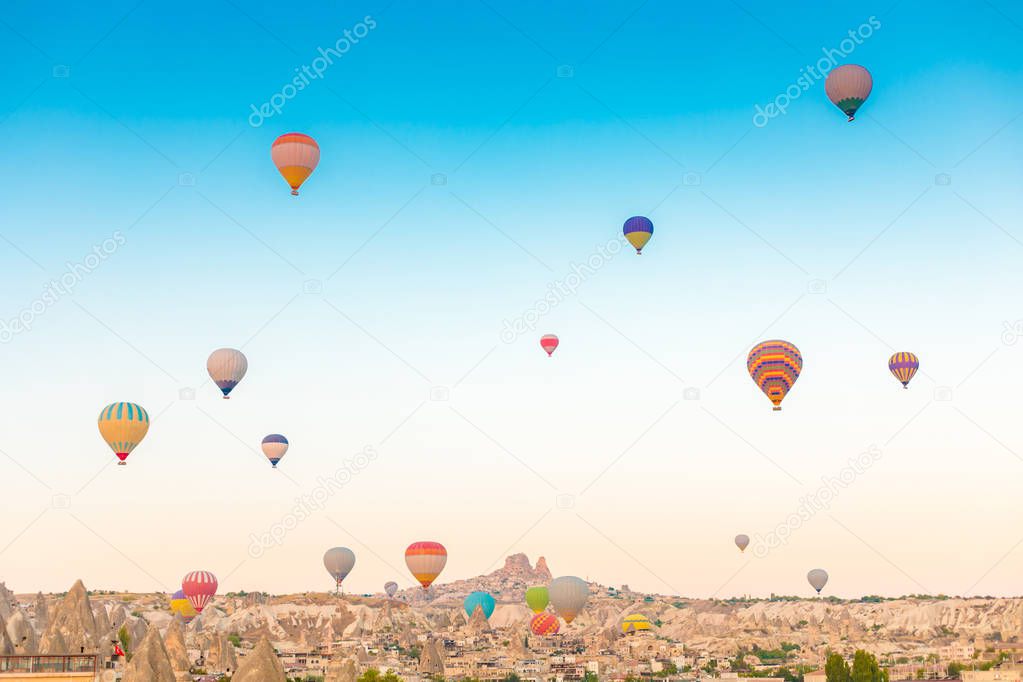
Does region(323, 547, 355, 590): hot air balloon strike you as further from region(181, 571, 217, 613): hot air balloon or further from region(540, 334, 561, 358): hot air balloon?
region(540, 334, 561, 358): hot air balloon

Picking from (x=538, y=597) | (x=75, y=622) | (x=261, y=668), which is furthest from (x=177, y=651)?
(x=261, y=668)

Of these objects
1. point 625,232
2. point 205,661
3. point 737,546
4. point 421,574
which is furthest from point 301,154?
point 205,661

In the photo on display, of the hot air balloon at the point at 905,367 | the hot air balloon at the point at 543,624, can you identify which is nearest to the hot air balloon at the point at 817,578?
the hot air balloon at the point at 543,624

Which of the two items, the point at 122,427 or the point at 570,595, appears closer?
the point at 122,427

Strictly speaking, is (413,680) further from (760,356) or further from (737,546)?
(760,356)

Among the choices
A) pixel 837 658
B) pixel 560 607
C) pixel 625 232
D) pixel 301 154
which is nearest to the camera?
pixel 301 154

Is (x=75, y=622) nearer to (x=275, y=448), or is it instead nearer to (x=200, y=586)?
(x=200, y=586)

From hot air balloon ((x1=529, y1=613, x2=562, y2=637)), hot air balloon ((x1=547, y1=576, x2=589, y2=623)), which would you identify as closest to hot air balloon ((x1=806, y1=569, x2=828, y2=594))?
hot air balloon ((x1=529, y1=613, x2=562, y2=637))
